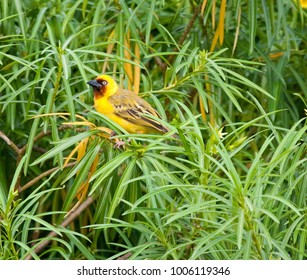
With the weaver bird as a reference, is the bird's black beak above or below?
above

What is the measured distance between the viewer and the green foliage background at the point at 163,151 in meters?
2.61

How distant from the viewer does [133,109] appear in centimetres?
362

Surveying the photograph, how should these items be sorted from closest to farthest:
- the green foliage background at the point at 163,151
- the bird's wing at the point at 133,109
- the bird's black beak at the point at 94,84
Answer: the green foliage background at the point at 163,151
the bird's wing at the point at 133,109
the bird's black beak at the point at 94,84

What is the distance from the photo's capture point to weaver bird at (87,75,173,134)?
3598mm

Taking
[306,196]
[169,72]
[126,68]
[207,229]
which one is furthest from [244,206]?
[126,68]

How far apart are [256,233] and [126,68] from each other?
141 centimetres

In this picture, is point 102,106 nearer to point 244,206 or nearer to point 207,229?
point 207,229

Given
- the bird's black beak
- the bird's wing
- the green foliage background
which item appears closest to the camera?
the green foliage background

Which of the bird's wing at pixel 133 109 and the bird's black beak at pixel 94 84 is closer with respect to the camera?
the bird's wing at pixel 133 109

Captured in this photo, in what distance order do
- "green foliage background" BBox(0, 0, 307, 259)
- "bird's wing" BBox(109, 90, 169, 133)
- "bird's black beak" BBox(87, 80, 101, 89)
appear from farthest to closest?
"bird's black beak" BBox(87, 80, 101, 89), "bird's wing" BBox(109, 90, 169, 133), "green foliage background" BBox(0, 0, 307, 259)

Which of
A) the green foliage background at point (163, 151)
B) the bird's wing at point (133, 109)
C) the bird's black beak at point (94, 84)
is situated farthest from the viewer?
the bird's black beak at point (94, 84)

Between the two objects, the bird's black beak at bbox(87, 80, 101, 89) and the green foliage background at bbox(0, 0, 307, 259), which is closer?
the green foliage background at bbox(0, 0, 307, 259)

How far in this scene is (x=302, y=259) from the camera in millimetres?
2674

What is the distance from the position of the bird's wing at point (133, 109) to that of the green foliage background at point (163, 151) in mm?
78
